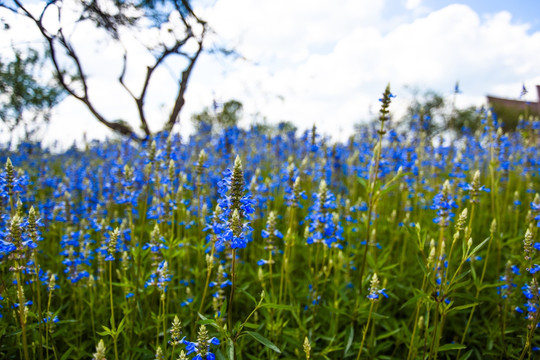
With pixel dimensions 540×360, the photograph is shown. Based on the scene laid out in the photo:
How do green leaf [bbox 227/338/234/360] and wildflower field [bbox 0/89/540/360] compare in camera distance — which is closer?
green leaf [bbox 227/338/234/360]

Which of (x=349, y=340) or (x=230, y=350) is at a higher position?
(x=230, y=350)

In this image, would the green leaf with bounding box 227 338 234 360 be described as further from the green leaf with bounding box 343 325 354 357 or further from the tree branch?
the tree branch

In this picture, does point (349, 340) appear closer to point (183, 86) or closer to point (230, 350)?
point (230, 350)

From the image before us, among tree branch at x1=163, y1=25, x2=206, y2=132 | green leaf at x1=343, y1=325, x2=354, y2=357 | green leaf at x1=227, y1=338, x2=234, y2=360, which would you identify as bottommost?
green leaf at x1=343, y1=325, x2=354, y2=357

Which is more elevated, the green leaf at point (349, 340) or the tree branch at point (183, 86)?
the tree branch at point (183, 86)

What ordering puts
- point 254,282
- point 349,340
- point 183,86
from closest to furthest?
point 349,340, point 254,282, point 183,86

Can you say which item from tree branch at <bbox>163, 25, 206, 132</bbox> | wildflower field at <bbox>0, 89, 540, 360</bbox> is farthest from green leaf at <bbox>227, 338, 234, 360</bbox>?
tree branch at <bbox>163, 25, 206, 132</bbox>

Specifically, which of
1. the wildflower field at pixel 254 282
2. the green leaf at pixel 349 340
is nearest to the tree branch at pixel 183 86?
the wildflower field at pixel 254 282

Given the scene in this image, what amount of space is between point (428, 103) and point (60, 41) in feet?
103

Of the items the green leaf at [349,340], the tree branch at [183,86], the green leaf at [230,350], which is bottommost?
the green leaf at [349,340]

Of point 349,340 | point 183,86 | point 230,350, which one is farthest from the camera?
point 183,86

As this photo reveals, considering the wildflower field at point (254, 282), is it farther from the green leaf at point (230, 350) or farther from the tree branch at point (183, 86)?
the tree branch at point (183, 86)

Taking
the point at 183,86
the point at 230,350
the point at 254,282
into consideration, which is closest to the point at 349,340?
the point at 230,350

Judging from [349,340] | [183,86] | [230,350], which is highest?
[183,86]
